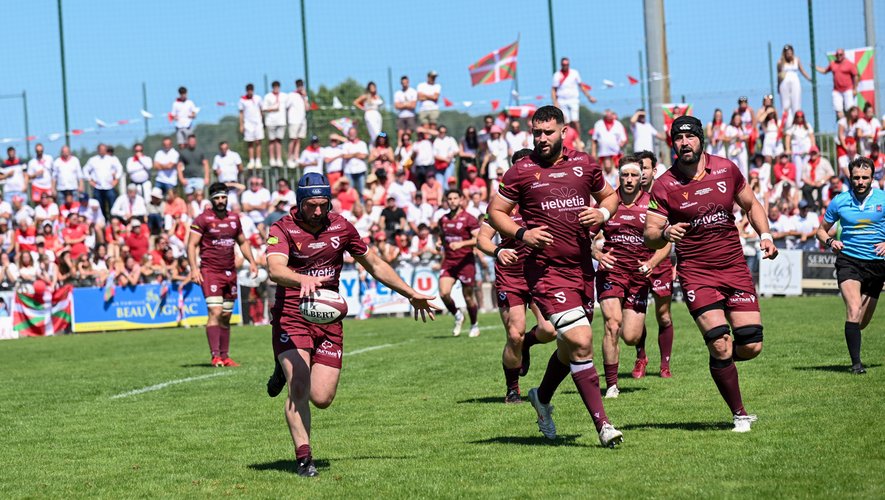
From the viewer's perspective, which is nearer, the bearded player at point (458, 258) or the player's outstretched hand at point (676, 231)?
the player's outstretched hand at point (676, 231)

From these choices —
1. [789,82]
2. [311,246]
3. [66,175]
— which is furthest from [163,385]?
[789,82]

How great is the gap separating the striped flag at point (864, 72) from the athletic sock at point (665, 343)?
1791 centimetres

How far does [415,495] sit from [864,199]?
24.9 feet

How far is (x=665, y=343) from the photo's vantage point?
13367 mm

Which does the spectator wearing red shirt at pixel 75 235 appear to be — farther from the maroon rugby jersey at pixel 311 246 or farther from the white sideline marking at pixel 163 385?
the maroon rugby jersey at pixel 311 246

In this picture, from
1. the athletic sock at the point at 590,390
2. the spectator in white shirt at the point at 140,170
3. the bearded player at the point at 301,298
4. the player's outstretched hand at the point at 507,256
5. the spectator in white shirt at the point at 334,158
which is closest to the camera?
the bearded player at the point at 301,298

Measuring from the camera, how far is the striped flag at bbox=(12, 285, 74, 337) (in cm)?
2677

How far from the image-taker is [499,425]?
10172 mm

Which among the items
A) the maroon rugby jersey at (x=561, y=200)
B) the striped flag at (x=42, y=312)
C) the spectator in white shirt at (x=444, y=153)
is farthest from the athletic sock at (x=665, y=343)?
the striped flag at (x=42, y=312)

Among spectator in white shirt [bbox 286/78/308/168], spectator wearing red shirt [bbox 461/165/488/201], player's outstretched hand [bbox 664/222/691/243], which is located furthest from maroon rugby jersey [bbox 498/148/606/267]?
spectator in white shirt [bbox 286/78/308/168]

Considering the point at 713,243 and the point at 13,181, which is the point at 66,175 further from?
the point at 713,243

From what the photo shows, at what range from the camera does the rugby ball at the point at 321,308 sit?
8031mm

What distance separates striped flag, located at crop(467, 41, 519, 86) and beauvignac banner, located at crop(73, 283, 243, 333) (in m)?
9.65

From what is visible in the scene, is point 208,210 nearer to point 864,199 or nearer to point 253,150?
point 864,199
